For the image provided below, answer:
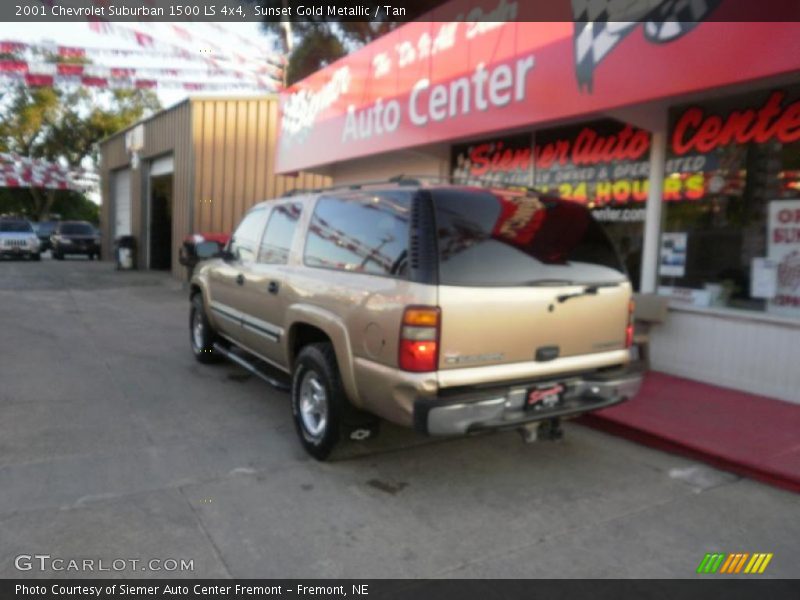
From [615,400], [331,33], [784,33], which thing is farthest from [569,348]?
[331,33]

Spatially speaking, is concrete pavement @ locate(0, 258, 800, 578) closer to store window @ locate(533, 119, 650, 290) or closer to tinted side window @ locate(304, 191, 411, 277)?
tinted side window @ locate(304, 191, 411, 277)

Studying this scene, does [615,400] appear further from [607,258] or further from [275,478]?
[275,478]

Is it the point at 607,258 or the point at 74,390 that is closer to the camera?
the point at 607,258

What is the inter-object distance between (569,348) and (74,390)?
486 centimetres

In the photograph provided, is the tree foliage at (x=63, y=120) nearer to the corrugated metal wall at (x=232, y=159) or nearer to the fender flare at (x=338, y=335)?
the corrugated metal wall at (x=232, y=159)

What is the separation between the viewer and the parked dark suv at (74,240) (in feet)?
85.6

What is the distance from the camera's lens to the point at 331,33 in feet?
60.4

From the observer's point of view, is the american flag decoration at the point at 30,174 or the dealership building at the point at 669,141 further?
the american flag decoration at the point at 30,174

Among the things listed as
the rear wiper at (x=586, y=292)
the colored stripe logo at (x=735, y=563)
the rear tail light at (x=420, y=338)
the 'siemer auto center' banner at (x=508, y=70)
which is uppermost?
the 'siemer auto center' banner at (x=508, y=70)

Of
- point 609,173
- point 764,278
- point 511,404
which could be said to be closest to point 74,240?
point 609,173

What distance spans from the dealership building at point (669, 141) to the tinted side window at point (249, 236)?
5.81 ft
